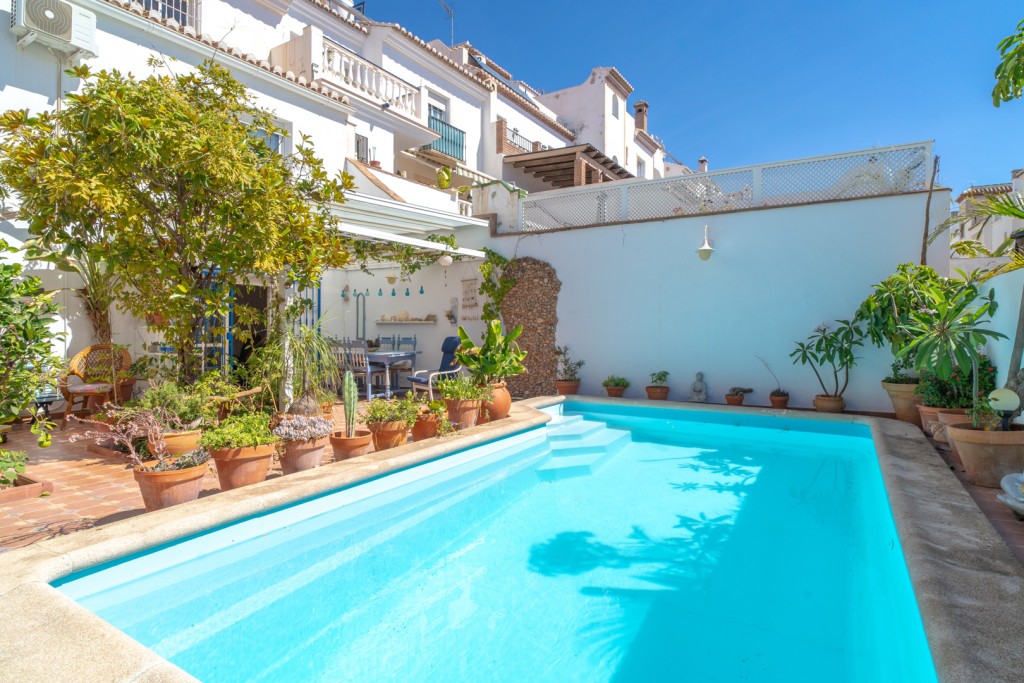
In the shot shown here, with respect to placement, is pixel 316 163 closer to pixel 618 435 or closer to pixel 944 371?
pixel 618 435

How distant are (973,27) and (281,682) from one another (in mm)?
11989

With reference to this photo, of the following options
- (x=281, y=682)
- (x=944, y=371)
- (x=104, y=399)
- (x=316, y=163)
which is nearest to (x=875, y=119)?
(x=944, y=371)

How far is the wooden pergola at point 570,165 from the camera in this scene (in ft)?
64.4

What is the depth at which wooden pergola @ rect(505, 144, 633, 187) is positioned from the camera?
19641 mm

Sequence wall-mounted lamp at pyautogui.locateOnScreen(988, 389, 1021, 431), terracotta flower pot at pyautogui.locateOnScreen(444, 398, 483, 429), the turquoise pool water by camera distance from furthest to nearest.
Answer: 1. terracotta flower pot at pyautogui.locateOnScreen(444, 398, 483, 429)
2. wall-mounted lamp at pyautogui.locateOnScreen(988, 389, 1021, 431)
3. the turquoise pool water

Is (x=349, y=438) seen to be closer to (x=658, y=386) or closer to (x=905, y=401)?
(x=658, y=386)

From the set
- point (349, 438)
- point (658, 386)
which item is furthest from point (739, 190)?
point (349, 438)

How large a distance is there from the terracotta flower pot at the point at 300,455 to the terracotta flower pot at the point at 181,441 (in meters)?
1.07

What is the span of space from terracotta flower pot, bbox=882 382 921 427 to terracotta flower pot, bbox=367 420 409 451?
8.49 m

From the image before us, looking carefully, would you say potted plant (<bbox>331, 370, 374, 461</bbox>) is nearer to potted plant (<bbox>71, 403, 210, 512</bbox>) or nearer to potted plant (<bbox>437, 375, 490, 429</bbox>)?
potted plant (<bbox>71, 403, 210, 512</bbox>)

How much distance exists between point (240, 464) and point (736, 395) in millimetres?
9746

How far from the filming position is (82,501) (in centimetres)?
516

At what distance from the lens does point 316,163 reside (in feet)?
22.8

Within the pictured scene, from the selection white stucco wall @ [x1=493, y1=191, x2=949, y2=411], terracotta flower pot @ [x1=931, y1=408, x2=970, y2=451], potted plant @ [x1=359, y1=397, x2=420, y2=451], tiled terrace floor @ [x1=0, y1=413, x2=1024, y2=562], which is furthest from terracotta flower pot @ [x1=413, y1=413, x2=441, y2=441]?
terracotta flower pot @ [x1=931, y1=408, x2=970, y2=451]
